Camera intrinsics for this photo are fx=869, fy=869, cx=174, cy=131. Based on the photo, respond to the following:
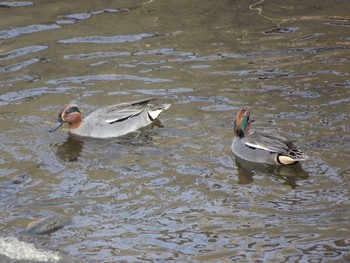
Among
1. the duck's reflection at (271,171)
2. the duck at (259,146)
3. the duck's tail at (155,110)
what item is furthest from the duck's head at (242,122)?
the duck's tail at (155,110)

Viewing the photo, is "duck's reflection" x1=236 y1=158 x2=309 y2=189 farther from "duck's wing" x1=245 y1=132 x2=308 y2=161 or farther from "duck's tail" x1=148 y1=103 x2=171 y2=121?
"duck's tail" x1=148 y1=103 x2=171 y2=121

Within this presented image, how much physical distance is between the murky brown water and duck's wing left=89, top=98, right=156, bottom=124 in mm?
284

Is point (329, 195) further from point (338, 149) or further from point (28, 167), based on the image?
point (28, 167)

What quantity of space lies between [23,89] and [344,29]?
5419 mm

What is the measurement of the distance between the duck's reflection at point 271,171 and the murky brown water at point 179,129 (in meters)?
0.03

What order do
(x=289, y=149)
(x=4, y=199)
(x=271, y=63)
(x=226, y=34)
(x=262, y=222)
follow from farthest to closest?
(x=226, y=34) → (x=271, y=63) → (x=289, y=149) → (x=4, y=199) → (x=262, y=222)

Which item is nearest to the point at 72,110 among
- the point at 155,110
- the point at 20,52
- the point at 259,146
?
the point at 155,110

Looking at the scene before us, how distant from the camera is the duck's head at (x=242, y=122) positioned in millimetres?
10664

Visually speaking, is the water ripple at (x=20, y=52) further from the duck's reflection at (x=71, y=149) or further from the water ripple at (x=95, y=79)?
the duck's reflection at (x=71, y=149)

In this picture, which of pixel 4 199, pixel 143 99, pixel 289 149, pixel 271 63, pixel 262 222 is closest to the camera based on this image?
pixel 262 222

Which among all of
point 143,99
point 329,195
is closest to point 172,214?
point 329,195

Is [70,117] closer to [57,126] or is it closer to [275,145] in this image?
[57,126]

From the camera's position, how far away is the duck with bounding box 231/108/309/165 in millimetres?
10109

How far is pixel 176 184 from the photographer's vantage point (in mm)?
9609
